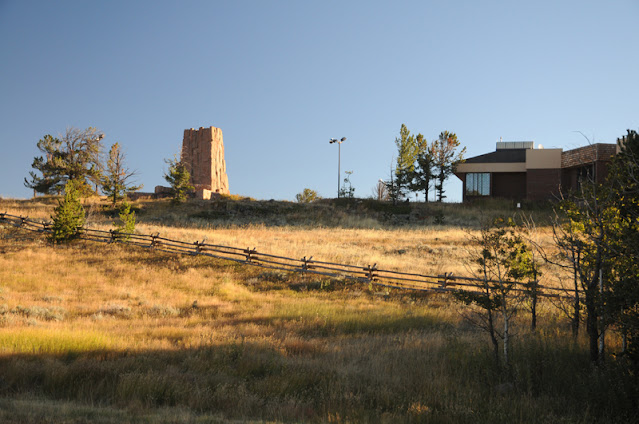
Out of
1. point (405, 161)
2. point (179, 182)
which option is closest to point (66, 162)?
point (179, 182)

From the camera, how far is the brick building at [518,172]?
4725cm

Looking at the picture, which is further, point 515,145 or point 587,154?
point 515,145

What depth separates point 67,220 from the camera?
2859 cm

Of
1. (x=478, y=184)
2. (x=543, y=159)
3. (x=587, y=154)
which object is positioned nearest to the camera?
(x=587, y=154)

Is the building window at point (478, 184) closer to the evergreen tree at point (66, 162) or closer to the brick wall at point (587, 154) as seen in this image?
the brick wall at point (587, 154)

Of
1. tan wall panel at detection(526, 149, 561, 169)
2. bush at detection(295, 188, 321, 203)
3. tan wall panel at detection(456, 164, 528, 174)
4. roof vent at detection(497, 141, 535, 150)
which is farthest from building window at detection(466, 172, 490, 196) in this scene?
bush at detection(295, 188, 321, 203)

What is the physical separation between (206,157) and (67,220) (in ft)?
125

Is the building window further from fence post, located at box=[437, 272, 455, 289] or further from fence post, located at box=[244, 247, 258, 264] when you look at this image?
fence post, located at box=[244, 247, 258, 264]

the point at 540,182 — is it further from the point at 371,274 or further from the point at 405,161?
the point at 371,274

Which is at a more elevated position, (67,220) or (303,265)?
(67,220)

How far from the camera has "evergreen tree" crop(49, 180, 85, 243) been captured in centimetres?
2848

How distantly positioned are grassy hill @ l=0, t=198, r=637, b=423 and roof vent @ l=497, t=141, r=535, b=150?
4581 centimetres

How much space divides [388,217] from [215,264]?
94.9 feet

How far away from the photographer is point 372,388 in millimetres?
7676
